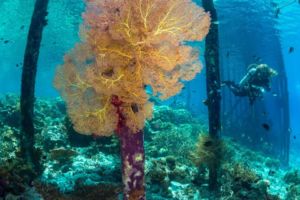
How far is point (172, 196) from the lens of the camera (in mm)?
7797

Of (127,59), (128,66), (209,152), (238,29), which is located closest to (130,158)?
(128,66)

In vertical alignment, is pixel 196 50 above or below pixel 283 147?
above

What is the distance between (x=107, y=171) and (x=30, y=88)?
9.46 ft

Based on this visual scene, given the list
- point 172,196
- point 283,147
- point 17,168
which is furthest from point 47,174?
point 283,147

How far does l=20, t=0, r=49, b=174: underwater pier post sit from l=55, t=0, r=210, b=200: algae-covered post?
11.5 ft

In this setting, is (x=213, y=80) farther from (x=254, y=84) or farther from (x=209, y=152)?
(x=254, y=84)

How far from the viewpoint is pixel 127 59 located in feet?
15.4

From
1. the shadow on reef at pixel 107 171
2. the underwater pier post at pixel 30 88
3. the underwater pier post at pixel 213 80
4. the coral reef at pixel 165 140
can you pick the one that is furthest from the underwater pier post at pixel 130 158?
the coral reef at pixel 165 140

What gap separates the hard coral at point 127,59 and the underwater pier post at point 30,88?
3.54 m

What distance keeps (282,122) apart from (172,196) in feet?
60.3

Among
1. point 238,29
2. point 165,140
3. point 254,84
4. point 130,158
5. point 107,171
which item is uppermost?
point 238,29

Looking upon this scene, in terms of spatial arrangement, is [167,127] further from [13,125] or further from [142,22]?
[142,22]

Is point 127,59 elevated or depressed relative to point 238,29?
depressed

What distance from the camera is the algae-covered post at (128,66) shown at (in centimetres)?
462
